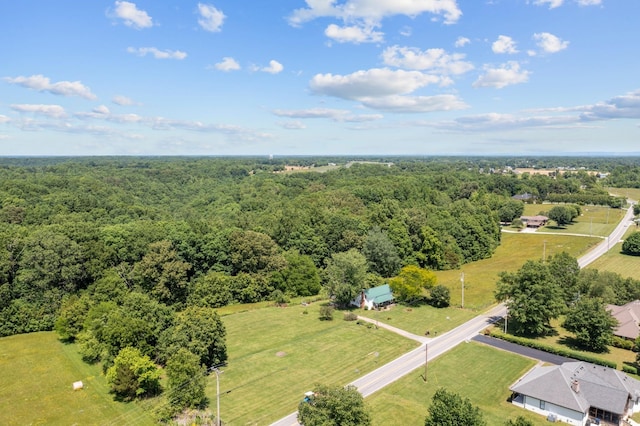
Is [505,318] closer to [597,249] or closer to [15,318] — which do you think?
[597,249]

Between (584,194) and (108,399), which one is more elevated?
(584,194)

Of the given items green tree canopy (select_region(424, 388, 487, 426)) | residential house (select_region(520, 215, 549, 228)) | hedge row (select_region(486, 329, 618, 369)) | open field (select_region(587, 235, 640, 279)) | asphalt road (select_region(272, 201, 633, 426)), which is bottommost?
asphalt road (select_region(272, 201, 633, 426))

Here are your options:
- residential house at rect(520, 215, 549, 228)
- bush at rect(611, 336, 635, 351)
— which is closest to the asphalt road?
bush at rect(611, 336, 635, 351)

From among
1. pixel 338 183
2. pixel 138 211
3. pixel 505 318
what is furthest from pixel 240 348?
pixel 338 183

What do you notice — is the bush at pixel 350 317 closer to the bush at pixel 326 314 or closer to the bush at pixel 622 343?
the bush at pixel 326 314

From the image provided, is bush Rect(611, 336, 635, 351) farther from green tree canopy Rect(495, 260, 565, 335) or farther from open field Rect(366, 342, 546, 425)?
open field Rect(366, 342, 546, 425)
